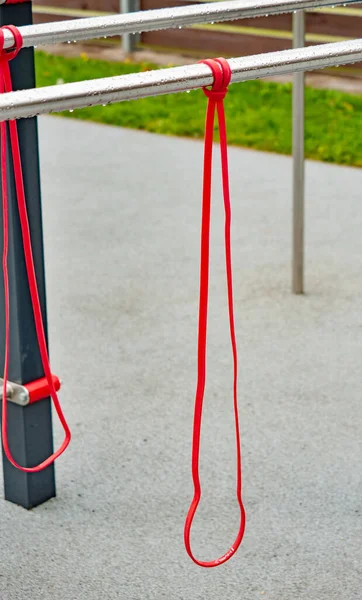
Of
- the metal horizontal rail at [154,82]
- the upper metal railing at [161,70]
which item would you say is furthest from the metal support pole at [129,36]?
the metal horizontal rail at [154,82]

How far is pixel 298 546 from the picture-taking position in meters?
1.94

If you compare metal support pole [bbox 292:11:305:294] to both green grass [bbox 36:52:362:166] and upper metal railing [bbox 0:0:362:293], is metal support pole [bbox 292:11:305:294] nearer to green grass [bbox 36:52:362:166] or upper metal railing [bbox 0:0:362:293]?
upper metal railing [bbox 0:0:362:293]

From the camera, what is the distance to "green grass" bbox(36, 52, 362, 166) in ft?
16.4

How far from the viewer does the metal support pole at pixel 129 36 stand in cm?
705

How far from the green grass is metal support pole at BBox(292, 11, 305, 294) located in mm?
1683

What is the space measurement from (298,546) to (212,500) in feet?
0.77

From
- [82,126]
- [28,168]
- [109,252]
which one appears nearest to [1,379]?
[28,168]

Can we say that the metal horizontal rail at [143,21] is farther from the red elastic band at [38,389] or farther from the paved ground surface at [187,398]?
the paved ground surface at [187,398]

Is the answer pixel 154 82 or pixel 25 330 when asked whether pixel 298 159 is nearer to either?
pixel 25 330

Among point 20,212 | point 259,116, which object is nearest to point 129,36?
point 259,116

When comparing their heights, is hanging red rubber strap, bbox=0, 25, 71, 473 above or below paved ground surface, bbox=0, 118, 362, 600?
above

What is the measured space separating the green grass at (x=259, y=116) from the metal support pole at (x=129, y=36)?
0.74m

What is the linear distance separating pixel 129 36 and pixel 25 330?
224 inches

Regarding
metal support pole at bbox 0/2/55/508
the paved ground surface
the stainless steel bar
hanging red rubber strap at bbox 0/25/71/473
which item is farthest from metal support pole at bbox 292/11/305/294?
the stainless steel bar
